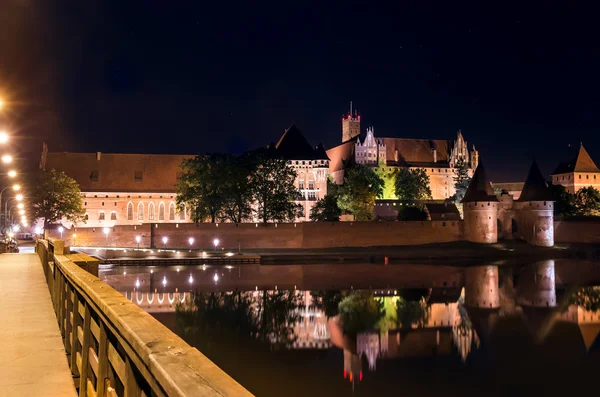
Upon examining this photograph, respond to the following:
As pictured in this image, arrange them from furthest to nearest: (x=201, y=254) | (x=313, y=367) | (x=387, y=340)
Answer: (x=201, y=254)
(x=387, y=340)
(x=313, y=367)

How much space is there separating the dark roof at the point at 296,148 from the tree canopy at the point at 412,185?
13.9 meters

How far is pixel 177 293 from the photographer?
26438 mm

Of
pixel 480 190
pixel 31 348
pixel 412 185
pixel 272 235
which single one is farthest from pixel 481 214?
pixel 31 348

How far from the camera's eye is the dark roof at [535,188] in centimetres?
5081

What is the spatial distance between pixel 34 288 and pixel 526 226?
46398 millimetres

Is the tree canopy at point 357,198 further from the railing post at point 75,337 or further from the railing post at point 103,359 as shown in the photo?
the railing post at point 103,359

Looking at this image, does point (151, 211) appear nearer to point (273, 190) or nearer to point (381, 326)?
point (273, 190)

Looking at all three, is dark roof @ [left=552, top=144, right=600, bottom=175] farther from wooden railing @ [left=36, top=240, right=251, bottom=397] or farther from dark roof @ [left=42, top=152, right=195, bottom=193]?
wooden railing @ [left=36, top=240, right=251, bottom=397]

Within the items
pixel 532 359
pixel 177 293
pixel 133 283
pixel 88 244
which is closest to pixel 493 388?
pixel 532 359

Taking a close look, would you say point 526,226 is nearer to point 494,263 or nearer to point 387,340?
point 494,263

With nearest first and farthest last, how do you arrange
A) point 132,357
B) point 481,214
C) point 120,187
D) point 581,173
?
point 132,357, point 481,214, point 120,187, point 581,173

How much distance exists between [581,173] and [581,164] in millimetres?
1300

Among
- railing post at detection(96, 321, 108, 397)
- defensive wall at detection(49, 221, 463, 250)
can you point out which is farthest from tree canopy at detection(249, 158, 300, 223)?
railing post at detection(96, 321, 108, 397)

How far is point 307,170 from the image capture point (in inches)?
2398
